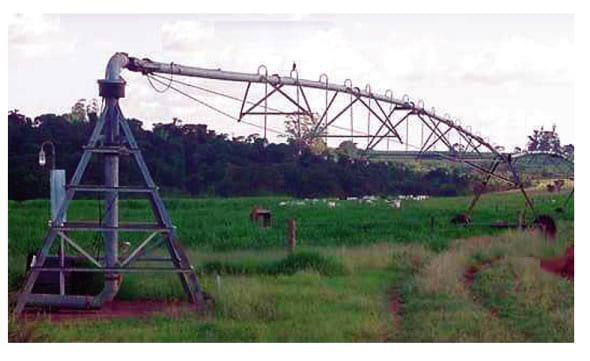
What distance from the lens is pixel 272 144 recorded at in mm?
19234

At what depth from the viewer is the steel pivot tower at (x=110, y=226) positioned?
11.9 meters

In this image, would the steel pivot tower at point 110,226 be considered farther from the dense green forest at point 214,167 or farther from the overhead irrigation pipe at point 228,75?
the dense green forest at point 214,167

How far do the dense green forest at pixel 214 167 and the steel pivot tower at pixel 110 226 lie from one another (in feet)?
18.1

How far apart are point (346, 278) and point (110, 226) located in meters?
3.58

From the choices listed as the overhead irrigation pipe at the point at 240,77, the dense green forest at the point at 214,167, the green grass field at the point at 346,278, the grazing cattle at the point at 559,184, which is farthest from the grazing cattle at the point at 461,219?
the overhead irrigation pipe at the point at 240,77

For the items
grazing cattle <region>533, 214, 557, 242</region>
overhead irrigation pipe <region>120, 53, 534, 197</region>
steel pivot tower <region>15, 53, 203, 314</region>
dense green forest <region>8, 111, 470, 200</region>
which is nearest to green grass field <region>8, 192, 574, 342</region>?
grazing cattle <region>533, 214, 557, 242</region>

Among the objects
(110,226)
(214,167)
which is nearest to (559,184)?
(214,167)

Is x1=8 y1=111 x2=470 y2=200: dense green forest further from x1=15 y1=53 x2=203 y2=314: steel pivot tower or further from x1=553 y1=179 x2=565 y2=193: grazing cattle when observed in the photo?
x1=15 y1=53 x2=203 y2=314: steel pivot tower

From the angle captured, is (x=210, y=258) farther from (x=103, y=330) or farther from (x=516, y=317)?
(x=516, y=317)

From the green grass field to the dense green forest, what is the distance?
24.5 inches

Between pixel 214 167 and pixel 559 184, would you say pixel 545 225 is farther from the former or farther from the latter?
pixel 214 167

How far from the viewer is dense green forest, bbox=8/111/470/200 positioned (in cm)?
1778

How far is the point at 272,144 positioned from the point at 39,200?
4.53m
